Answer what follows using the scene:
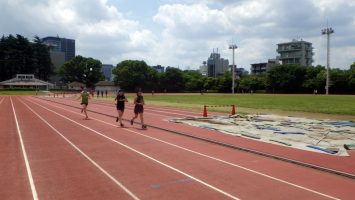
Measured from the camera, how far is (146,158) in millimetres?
10281

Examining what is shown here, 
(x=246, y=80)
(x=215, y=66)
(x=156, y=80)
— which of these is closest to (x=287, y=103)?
(x=246, y=80)

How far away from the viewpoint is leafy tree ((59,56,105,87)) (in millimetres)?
121188

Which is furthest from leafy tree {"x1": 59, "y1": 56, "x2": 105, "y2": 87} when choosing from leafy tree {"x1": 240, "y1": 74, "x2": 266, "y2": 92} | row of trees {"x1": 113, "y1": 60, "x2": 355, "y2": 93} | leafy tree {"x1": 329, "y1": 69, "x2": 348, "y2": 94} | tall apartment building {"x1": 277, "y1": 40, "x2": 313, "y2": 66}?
leafy tree {"x1": 329, "y1": 69, "x2": 348, "y2": 94}

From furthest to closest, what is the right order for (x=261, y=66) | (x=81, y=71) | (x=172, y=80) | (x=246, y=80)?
(x=261, y=66) < (x=81, y=71) < (x=172, y=80) < (x=246, y=80)

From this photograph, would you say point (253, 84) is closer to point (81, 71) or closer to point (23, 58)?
point (81, 71)

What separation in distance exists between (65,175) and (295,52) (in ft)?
456

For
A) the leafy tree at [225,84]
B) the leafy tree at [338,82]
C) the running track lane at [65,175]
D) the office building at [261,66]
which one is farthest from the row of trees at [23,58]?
the running track lane at [65,175]

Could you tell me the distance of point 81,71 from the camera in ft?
398

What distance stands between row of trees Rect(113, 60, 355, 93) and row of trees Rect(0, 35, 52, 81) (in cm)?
3644

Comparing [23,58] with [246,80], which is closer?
[246,80]

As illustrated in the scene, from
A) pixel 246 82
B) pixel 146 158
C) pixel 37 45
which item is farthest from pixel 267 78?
pixel 146 158

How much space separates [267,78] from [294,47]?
47.4 m

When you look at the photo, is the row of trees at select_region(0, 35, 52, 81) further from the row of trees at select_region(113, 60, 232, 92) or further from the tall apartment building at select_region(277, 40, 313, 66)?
the tall apartment building at select_region(277, 40, 313, 66)

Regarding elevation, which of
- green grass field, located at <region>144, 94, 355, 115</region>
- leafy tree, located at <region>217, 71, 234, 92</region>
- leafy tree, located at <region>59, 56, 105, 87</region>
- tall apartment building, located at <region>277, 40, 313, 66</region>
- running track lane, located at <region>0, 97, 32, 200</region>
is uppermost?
tall apartment building, located at <region>277, 40, 313, 66</region>
